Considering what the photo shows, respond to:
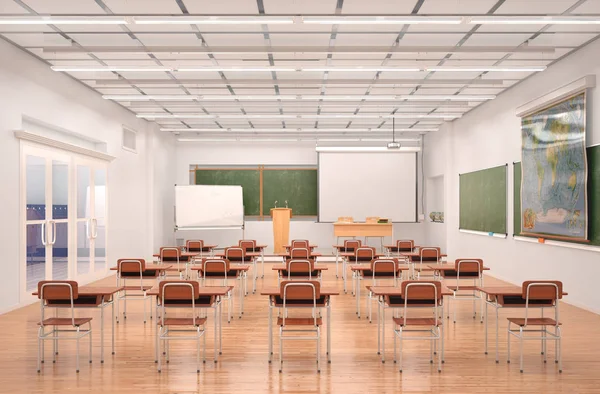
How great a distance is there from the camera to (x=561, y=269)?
9016 millimetres

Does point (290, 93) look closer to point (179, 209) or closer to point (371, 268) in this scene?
point (371, 268)

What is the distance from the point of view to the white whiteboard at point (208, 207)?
16.3 metres

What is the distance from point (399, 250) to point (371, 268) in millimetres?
3849

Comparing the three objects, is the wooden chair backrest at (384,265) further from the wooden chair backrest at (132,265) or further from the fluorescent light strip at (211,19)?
the fluorescent light strip at (211,19)

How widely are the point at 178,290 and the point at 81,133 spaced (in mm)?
6956

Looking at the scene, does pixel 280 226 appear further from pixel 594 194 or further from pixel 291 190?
pixel 594 194

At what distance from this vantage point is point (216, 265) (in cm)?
802

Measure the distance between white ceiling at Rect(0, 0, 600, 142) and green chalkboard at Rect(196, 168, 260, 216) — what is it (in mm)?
5617

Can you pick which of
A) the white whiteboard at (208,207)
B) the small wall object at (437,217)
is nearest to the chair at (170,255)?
the white whiteboard at (208,207)

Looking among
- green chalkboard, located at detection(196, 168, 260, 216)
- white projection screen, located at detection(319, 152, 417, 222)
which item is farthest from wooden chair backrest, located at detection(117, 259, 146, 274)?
green chalkboard, located at detection(196, 168, 260, 216)

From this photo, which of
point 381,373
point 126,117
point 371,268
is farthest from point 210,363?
point 126,117

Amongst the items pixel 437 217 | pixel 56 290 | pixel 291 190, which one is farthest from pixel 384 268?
pixel 291 190

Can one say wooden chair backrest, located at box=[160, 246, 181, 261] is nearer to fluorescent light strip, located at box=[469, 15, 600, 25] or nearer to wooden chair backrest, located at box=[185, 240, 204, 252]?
wooden chair backrest, located at box=[185, 240, 204, 252]

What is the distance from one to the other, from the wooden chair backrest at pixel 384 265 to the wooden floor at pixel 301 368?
1.08m
